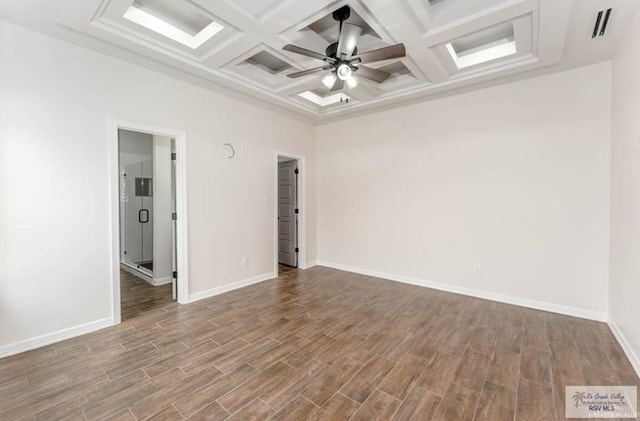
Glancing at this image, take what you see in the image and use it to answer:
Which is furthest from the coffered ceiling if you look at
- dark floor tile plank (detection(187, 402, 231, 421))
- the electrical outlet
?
dark floor tile plank (detection(187, 402, 231, 421))

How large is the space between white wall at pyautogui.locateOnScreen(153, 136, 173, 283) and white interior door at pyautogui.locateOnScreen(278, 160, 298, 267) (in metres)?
2.20

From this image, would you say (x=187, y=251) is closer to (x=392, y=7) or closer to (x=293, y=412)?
(x=293, y=412)

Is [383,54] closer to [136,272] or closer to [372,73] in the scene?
[372,73]

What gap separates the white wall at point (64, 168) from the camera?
2574 millimetres

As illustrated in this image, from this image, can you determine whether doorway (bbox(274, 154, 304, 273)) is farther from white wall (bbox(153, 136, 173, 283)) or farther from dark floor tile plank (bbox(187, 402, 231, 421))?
dark floor tile plank (bbox(187, 402, 231, 421))

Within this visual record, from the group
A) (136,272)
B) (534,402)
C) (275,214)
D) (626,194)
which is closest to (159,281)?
(136,272)

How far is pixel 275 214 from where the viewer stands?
5.09m

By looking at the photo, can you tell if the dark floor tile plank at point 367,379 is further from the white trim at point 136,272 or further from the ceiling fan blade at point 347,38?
the white trim at point 136,272

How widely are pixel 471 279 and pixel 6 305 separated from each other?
540 centimetres

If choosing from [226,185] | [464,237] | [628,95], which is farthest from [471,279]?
[226,185]

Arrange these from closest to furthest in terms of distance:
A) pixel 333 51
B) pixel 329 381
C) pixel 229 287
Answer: pixel 329 381 < pixel 333 51 < pixel 229 287

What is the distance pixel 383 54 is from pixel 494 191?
261 centimetres
